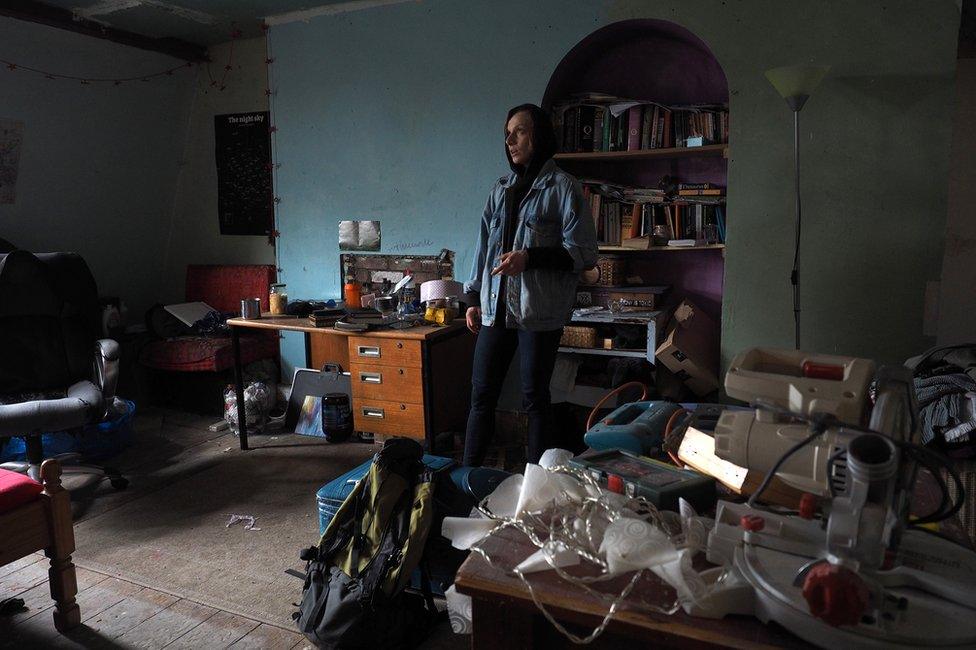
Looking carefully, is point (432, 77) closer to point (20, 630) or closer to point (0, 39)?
point (0, 39)

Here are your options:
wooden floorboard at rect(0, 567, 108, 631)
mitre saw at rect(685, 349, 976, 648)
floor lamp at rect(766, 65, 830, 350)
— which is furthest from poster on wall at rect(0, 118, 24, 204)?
mitre saw at rect(685, 349, 976, 648)

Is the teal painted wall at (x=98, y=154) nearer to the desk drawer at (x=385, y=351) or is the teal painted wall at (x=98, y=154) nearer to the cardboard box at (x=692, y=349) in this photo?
the desk drawer at (x=385, y=351)

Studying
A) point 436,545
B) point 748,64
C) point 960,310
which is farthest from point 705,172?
point 436,545

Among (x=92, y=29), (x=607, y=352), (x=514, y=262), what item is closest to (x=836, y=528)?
(x=514, y=262)

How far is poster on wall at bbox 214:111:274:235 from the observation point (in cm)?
459

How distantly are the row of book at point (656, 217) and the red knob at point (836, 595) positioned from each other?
2.74 m

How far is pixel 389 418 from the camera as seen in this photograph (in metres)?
3.42

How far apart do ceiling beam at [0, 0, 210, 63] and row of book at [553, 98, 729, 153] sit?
8.53ft

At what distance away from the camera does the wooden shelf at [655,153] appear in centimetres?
328

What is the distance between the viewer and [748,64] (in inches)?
119

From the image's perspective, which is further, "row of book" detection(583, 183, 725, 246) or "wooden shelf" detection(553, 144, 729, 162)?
"row of book" detection(583, 183, 725, 246)

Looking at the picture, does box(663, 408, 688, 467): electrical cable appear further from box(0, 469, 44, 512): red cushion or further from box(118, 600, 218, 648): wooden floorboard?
box(0, 469, 44, 512): red cushion

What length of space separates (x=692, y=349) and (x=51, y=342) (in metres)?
2.98

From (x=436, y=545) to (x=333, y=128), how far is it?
2.80 metres
